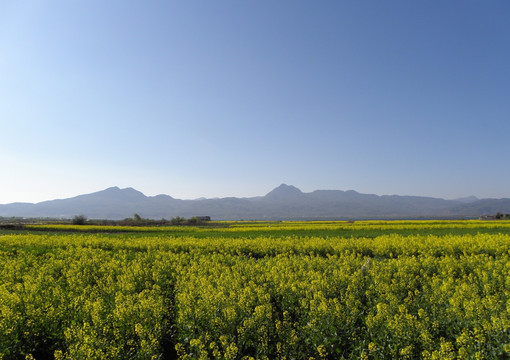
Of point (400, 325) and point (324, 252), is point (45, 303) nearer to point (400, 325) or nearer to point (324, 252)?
point (400, 325)

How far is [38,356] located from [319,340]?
274 inches

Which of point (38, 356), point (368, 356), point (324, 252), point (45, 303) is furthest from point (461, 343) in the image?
point (324, 252)

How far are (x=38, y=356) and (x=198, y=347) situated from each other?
4696 mm

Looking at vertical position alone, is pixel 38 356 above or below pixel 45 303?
→ below

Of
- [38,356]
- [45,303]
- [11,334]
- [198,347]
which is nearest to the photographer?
[198,347]

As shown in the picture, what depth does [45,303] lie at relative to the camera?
8.60m

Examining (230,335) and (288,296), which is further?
A: (288,296)

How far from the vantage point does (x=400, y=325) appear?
6090 mm

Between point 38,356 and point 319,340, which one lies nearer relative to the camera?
point 319,340

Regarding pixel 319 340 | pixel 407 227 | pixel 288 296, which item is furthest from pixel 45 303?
pixel 407 227

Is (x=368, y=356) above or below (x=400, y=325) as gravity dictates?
below

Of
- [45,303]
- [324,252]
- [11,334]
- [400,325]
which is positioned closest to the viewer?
[400,325]

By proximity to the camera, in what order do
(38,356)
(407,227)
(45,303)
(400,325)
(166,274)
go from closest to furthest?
(400,325) → (38,356) → (45,303) → (166,274) → (407,227)

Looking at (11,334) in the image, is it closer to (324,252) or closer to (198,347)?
(198,347)
